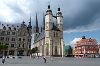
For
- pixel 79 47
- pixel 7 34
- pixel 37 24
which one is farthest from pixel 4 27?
pixel 79 47

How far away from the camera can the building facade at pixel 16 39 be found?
108 metres

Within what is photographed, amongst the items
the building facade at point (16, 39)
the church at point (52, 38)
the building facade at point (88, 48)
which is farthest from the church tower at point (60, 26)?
the building facade at point (88, 48)

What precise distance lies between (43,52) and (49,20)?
18.6m

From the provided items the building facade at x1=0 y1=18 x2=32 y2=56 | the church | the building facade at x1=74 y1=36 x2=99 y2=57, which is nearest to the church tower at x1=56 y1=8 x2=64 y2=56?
the church

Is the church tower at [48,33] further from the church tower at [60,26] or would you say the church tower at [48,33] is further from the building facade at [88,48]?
the building facade at [88,48]

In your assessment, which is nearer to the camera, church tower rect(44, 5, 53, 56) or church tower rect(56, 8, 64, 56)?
church tower rect(44, 5, 53, 56)

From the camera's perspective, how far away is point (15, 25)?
11381cm

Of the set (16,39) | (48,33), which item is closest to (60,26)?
(48,33)

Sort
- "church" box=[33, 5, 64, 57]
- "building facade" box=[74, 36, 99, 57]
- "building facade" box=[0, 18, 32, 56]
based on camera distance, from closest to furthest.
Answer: "building facade" box=[0, 18, 32, 56]
"church" box=[33, 5, 64, 57]
"building facade" box=[74, 36, 99, 57]

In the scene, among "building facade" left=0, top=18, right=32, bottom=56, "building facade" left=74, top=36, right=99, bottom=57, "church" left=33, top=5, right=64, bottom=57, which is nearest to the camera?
"building facade" left=0, top=18, right=32, bottom=56

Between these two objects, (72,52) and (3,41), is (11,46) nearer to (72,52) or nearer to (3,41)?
(3,41)

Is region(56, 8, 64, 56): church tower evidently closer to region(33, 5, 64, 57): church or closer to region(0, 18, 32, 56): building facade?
region(33, 5, 64, 57): church

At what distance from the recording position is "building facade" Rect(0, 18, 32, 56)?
108 metres

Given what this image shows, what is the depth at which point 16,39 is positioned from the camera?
362ft
